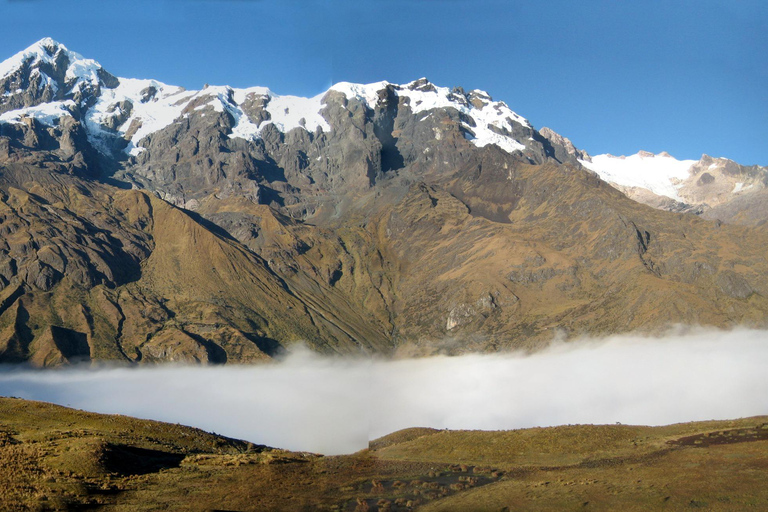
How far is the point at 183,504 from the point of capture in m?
34.1

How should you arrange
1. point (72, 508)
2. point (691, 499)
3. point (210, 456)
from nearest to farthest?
point (72, 508), point (691, 499), point (210, 456)

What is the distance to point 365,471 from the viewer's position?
4306 centimetres

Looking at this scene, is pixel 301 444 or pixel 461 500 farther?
pixel 301 444

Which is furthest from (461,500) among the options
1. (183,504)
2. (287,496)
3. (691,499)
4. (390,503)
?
(183,504)

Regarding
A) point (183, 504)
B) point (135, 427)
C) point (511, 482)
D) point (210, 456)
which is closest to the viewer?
point (183, 504)

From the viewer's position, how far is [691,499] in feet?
122

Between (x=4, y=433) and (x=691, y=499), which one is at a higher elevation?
(x=4, y=433)

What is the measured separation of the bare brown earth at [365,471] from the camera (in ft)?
115

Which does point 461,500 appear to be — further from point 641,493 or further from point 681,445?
point 681,445

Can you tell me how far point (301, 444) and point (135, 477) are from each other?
10663cm

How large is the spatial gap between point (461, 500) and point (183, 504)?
15.0 metres

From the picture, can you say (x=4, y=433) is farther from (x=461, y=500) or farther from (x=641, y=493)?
(x=641, y=493)

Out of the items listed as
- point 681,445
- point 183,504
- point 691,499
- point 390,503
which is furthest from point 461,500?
point 681,445

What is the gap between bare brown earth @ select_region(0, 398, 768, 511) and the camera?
3512 centimetres
